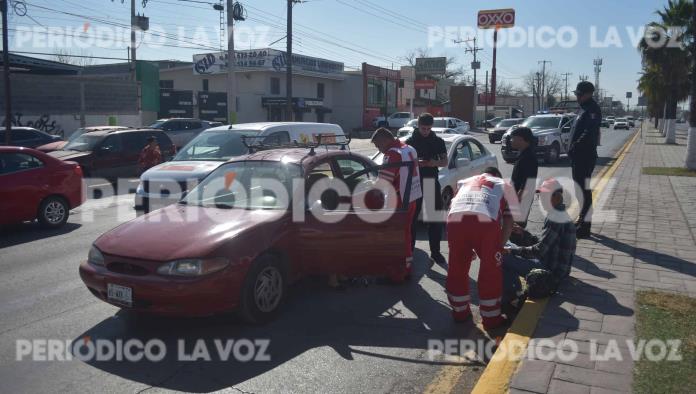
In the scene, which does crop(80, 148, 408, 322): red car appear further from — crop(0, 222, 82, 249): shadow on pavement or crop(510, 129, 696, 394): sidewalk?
crop(0, 222, 82, 249): shadow on pavement

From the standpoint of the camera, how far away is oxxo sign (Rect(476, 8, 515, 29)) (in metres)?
67.5

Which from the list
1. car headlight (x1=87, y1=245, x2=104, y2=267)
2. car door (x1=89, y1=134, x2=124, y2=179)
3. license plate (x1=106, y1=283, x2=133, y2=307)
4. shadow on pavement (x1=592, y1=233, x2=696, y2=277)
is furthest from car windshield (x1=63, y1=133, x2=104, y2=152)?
shadow on pavement (x1=592, y1=233, x2=696, y2=277)

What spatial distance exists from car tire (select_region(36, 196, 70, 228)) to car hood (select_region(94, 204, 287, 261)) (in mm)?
4905

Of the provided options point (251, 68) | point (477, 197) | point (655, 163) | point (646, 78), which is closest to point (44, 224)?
point (477, 197)

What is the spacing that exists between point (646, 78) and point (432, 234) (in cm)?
4753

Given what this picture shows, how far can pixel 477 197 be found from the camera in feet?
16.3

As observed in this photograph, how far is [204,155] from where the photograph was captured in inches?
448

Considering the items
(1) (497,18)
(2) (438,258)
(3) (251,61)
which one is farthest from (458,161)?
(1) (497,18)

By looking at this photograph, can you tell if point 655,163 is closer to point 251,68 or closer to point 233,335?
point 233,335

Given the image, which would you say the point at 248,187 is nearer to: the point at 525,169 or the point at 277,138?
the point at 525,169

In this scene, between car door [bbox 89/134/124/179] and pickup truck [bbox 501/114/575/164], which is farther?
pickup truck [bbox 501/114/575/164]

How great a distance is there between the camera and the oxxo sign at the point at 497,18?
6752cm

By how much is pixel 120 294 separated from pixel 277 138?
6839 mm

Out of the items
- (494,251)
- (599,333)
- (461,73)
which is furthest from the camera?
(461,73)
